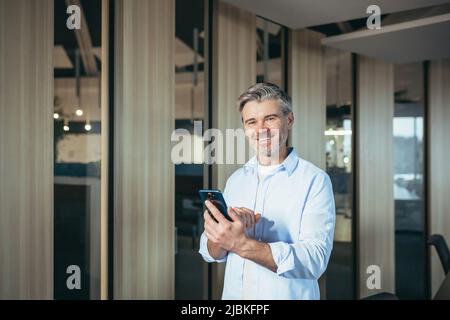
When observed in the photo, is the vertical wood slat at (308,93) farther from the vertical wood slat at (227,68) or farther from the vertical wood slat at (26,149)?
the vertical wood slat at (26,149)

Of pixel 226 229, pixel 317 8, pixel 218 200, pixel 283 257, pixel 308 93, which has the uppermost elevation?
pixel 317 8

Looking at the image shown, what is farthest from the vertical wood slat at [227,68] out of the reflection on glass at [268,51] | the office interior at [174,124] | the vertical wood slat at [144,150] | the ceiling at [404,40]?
the ceiling at [404,40]

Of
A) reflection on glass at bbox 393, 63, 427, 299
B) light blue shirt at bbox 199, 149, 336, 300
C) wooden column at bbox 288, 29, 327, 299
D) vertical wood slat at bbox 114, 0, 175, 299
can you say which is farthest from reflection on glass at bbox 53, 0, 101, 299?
reflection on glass at bbox 393, 63, 427, 299

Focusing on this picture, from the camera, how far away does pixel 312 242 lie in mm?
1628

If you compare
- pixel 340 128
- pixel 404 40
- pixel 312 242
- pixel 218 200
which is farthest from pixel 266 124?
pixel 340 128

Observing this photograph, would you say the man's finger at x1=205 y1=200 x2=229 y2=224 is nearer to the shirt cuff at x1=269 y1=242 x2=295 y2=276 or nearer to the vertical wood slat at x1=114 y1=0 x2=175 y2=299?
the shirt cuff at x1=269 y1=242 x2=295 y2=276

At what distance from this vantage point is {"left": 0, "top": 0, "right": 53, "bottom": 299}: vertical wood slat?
1847mm

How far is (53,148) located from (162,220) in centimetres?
82

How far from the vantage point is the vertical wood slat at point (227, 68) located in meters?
2.95

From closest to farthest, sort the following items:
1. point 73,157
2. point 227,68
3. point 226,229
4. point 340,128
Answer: point 226,229 → point 73,157 → point 227,68 → point 340,128

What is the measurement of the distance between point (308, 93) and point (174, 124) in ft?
5.47

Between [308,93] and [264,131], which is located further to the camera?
[308,93]

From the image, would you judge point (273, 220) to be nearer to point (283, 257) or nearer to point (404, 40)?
point (283, 257)
